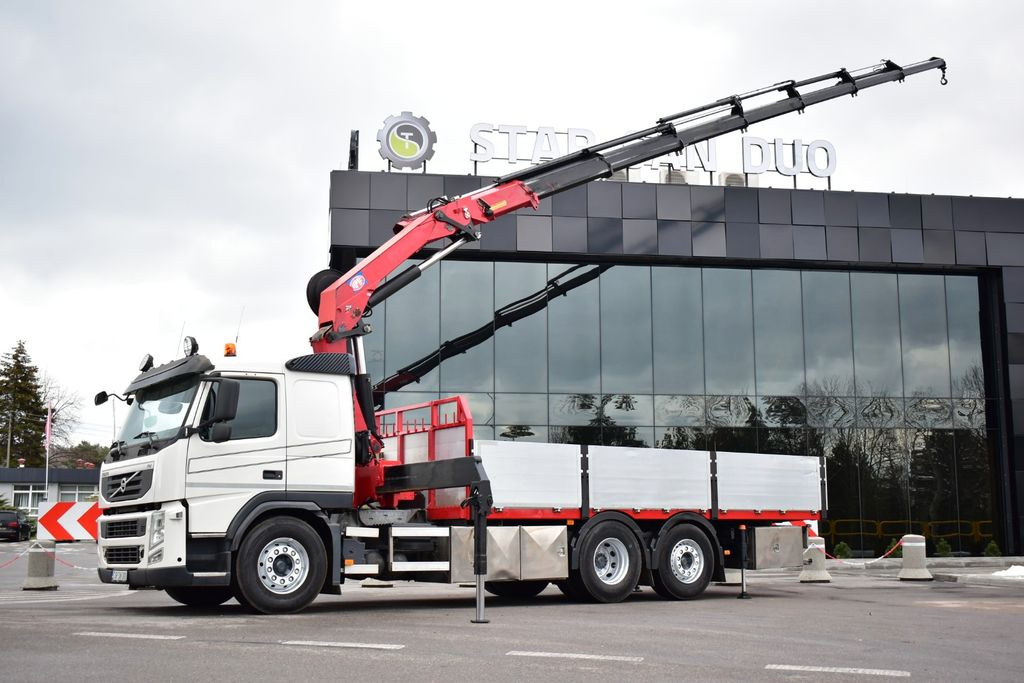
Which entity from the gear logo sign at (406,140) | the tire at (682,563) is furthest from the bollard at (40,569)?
the gear logo sign at (406,140)

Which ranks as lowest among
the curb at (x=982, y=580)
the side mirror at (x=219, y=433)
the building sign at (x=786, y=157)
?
the curb at (x=982, y=580)

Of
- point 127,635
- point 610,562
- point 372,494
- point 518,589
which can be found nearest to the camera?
point 127,635

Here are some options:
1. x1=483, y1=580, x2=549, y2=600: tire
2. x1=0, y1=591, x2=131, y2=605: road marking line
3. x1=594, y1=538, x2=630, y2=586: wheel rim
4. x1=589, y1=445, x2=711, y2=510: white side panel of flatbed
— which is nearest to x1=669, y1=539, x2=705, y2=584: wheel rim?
x1=589, y1=445, x2=711, y2=510: white side panel of flatbed

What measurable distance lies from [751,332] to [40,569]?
18.5 metres

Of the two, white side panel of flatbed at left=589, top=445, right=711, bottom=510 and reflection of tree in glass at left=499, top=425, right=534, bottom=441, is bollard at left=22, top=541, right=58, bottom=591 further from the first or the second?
reflection of tree in glass at left=499, top=425, right=534, bottom=441

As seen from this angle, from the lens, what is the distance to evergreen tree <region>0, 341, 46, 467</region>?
81500 mm

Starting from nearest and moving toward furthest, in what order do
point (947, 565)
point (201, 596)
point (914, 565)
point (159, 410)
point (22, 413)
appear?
point (159, 410) < point (201, 596) < point (914, 565) < point (947, 565) < point (22, 413)

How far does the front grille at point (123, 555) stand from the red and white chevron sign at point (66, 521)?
4.14m

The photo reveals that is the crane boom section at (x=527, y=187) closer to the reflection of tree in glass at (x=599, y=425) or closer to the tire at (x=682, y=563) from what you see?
the tire at (x=682, y=563)

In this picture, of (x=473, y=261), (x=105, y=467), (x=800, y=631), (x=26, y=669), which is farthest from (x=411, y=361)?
(x=26, y=669)

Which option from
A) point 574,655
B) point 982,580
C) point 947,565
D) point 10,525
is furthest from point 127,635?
point 10,525

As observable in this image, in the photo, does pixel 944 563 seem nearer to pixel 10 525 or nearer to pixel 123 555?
pixel 123 555

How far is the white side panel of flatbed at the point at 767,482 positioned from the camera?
620 inches

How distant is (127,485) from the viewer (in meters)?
12.3
